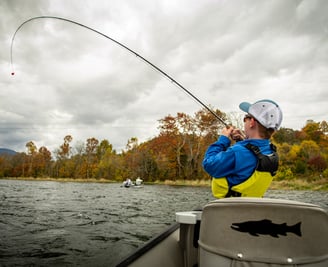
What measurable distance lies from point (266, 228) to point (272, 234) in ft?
A: 0.12

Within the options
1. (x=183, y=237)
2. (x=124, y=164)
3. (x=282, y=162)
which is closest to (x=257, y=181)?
(x=183, y=237)

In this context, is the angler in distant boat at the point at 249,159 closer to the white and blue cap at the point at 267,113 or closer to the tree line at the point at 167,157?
the white and blue cap at the point at 267,113

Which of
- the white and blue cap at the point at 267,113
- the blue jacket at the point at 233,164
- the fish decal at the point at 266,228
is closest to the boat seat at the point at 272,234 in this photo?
the fish decal at the point at 266,228

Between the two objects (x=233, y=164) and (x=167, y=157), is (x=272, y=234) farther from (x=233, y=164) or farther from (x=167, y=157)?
(x=167, y=157)

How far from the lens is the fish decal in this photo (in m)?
1.17

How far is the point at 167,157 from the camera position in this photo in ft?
129

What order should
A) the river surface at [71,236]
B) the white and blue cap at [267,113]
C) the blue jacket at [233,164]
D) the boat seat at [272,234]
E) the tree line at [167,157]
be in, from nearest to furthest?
the boat seat at [272,234] < the blue jacket at [233,164] < the white and blue cap at [267,113] < the river surface at [71,236] < the tree line at [167,157]

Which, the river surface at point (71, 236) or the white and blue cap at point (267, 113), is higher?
the white and blue cap at point (267, 113)

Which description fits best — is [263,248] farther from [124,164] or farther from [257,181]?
[124,164]

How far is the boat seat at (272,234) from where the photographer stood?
3.82 feet

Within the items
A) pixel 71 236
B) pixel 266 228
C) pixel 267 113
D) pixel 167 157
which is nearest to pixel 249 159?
pixel 267 113

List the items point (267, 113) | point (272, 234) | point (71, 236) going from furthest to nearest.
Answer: point (71, 236) → point (267, 113) → point (272, 234)

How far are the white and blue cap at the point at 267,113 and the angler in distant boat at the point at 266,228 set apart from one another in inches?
35.0

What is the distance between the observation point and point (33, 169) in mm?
59031
